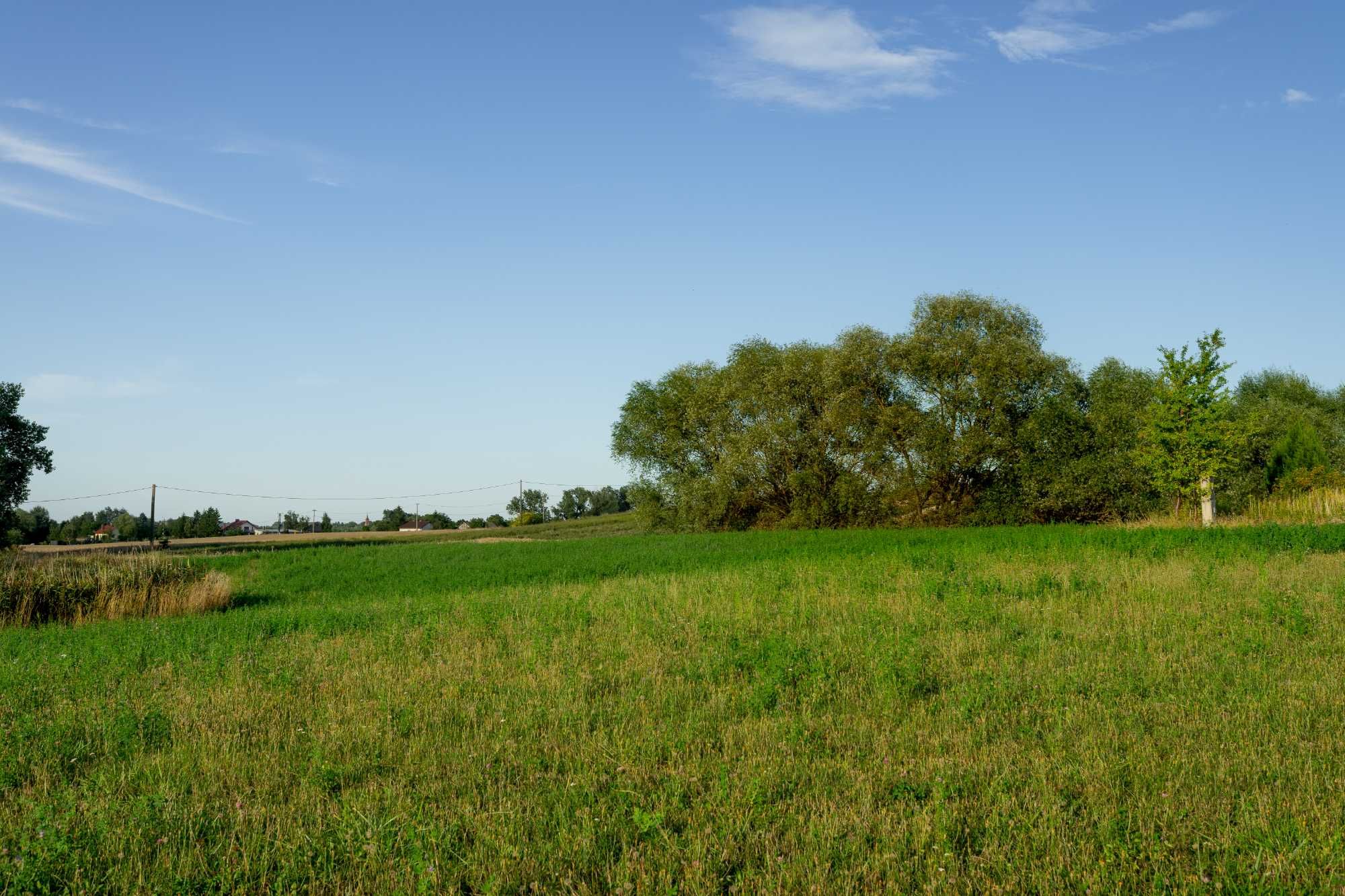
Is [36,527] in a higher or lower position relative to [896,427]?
lower

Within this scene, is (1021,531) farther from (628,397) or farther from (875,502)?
(628,397)

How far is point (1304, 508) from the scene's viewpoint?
1534 inches

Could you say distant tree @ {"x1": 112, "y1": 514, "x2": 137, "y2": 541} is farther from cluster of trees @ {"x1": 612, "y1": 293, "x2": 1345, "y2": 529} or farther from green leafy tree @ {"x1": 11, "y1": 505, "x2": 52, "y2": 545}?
cluster of trees @ {"x1": 612, "y1": 293, "x2": 1345, "y2": 529}

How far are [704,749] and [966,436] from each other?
143 feet

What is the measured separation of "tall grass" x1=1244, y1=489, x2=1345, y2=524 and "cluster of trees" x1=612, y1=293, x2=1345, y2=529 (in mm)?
2410

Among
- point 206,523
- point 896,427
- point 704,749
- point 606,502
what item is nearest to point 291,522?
point 206,523

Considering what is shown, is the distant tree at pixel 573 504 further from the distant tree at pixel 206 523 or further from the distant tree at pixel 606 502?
the distant tree at pixel 206 523

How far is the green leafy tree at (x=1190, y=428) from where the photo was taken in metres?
42.1

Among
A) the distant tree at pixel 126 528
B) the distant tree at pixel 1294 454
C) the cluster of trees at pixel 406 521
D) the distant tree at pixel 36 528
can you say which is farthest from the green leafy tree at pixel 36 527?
the distant tree at pixel 1294 454

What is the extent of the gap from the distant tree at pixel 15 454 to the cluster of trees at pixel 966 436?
40.0 metres

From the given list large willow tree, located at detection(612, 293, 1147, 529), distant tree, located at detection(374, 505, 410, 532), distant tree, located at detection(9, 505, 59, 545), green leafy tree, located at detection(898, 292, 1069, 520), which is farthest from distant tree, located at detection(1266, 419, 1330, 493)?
distant tree, located at detection(374, 505, 410, 532)

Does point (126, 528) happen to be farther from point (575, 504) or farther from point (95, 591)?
point (95, 591)

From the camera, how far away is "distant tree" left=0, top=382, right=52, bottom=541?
52.4 m

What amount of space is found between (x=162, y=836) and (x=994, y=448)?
46.9 metres
